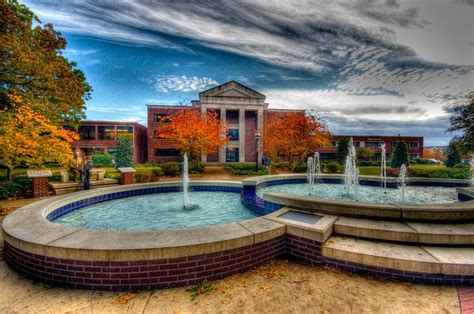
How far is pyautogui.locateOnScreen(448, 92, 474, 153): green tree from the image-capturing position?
21.5m

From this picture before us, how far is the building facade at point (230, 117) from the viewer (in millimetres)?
32188

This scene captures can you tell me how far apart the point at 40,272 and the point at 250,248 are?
11.5 ft

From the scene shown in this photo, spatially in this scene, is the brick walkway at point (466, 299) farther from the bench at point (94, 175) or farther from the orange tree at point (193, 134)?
A: the orange tree at point (193, 134)

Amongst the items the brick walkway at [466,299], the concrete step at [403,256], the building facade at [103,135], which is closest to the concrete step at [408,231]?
the concrete step at [403,256]

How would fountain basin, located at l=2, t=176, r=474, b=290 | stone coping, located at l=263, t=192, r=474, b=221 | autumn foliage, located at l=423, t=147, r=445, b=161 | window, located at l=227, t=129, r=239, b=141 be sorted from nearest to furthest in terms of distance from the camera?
fountain basin, located at l=2, t=176, r=474, b=290 → stone coping, located at l=263, t=192, r=474, b=221 → window, located at l=227, t=129, r=239, b=141 → autumn foliage, located at l=423, t=147, r=445, b=161

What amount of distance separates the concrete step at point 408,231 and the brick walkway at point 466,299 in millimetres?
927

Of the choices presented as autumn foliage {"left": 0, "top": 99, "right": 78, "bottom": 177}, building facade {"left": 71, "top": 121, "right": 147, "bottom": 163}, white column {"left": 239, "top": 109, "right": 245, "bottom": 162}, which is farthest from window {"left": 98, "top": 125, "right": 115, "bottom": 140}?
autumn foliage {"left": 0, "top": 99, "right": 78, "bottom": 177}

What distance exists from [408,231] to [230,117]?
33031 millimetres

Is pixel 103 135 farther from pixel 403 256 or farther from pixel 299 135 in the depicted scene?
pixel 403 256

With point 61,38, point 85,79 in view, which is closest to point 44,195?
point 61,38

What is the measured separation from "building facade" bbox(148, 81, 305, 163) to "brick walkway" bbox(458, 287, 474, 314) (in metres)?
29.5

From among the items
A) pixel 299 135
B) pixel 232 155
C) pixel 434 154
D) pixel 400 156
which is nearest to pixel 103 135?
pixel 232 155

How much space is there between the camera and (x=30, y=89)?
11.3m

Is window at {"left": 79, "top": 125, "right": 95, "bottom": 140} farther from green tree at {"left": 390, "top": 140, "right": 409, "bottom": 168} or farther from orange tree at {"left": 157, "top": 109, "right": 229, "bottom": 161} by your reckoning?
green tree at {"left": 390, "top": 140, "right": 409, "bottom": 168}
